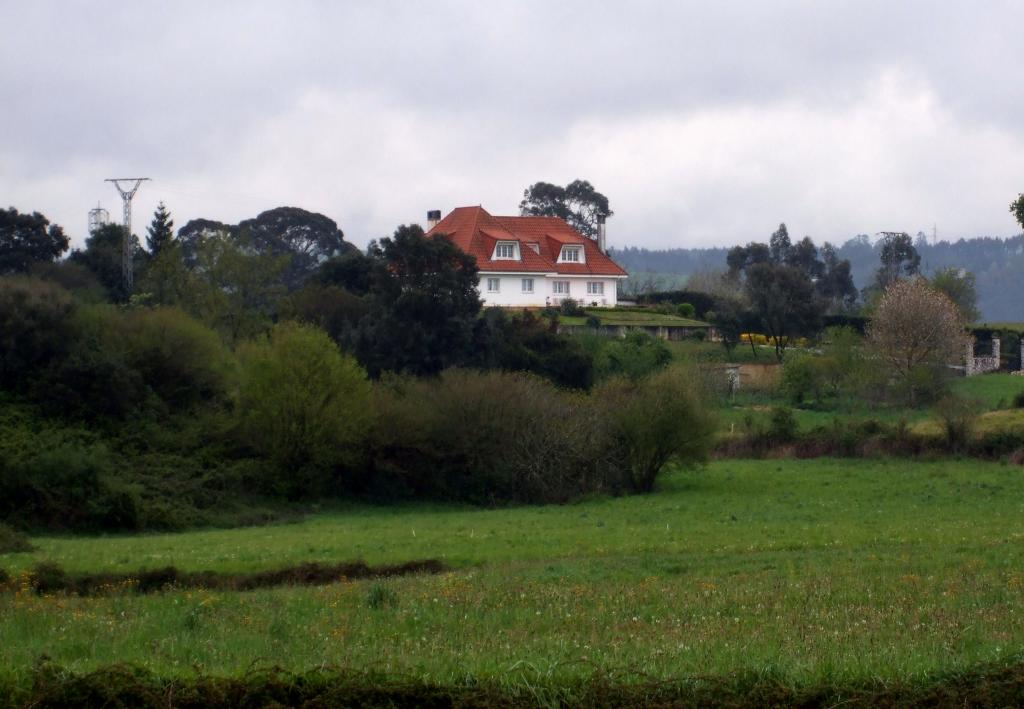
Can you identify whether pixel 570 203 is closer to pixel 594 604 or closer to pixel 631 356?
pixel 631 356

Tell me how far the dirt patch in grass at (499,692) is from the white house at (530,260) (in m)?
73.4

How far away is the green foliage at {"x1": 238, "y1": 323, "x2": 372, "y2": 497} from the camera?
40.3 metres

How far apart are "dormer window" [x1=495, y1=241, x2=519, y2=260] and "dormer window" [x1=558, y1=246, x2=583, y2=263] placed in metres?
5.11

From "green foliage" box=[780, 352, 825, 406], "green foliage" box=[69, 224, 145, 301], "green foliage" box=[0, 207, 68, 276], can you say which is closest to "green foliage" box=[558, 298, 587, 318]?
"green foliage" box=[780, 352, 825, 406]

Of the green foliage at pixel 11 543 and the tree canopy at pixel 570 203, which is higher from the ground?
the tree canopy at pixel 570 203

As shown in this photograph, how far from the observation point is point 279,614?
1321 centimetres

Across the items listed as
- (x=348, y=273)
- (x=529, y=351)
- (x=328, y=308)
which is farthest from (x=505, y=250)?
(x=529, y=351)

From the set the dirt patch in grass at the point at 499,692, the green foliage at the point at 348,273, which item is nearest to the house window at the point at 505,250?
the green foliage at the point at 348,273

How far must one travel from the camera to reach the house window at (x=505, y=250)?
8394cm

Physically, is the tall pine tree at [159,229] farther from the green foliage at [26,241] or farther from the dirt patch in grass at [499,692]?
the dirt patch in grass at [499,692]

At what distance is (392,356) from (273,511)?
63.5 ft

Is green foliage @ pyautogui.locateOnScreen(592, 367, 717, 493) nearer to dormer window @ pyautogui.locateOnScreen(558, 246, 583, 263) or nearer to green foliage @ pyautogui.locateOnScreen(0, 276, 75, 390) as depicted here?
green foliage @ pyautogui.locateOnScreen(0, 276, 75, 390)

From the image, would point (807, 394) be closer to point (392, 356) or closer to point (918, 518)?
point (392, 356)

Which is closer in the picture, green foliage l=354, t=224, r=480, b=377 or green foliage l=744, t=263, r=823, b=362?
green foliage l=354, t=224, r=480, b=377
